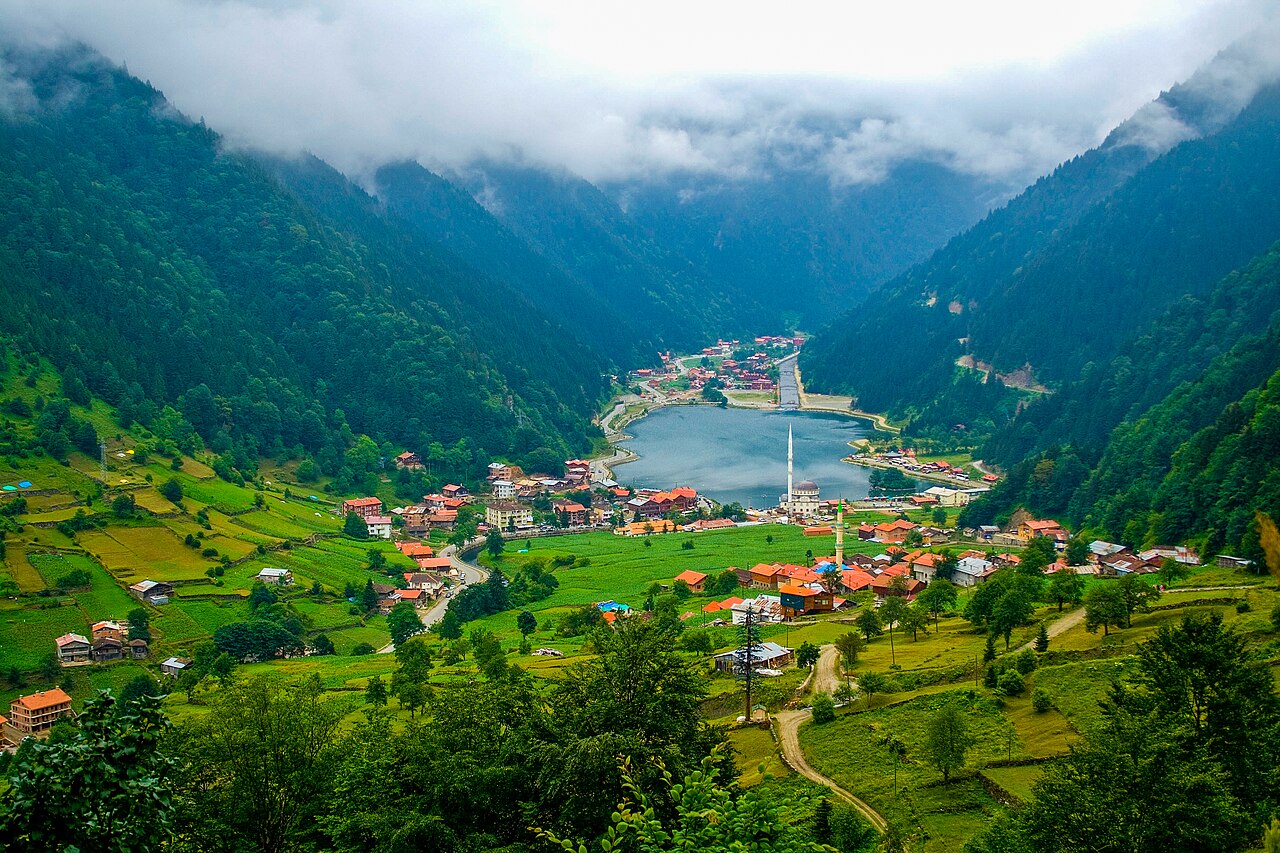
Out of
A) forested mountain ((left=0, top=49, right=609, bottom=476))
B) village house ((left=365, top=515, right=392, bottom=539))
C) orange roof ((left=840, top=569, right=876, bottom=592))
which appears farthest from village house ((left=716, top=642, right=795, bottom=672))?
forested mountain ((left=0, top=49, right=609, bottom=476))

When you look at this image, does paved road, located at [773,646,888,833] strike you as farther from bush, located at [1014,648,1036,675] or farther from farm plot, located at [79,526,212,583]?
farm plot, located at [79,526,212,583]

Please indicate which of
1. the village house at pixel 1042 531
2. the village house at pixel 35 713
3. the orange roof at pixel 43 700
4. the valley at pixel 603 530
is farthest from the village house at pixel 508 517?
the village house at pixel 35 713

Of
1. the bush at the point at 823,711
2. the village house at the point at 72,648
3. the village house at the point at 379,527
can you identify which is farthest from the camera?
the village house at the point at 379,527

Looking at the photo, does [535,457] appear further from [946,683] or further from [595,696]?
[595,696]

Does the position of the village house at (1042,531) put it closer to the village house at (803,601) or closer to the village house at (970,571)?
the village house at (970,571)

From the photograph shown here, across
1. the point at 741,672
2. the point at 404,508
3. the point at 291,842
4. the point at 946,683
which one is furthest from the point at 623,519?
the point at 291,842

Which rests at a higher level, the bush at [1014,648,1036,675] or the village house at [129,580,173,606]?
the bush at [1014,648,1036,675]
